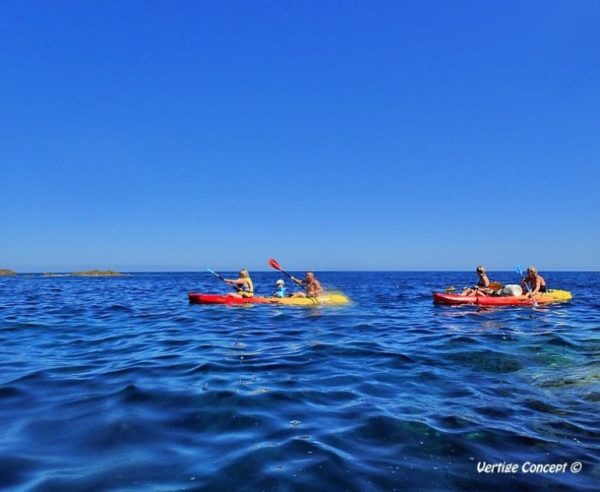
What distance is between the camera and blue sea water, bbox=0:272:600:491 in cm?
373

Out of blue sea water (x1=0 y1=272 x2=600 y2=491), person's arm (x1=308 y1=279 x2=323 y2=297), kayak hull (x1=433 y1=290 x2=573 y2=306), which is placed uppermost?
person's arm (x1=308 y1=279 x2=323 y2=297)

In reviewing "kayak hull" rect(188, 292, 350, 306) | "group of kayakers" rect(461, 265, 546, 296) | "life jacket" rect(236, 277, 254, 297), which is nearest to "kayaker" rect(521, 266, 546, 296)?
"group of kayakers" rect(461, 265, 546, 296)

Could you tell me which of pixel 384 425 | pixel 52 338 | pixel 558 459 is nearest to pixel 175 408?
pixel 384 425

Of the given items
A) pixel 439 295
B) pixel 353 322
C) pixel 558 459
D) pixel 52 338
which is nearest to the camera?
pixel 558 459

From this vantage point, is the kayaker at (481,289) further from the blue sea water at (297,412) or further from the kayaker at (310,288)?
the blue sea water at (297,412)

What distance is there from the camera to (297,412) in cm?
526

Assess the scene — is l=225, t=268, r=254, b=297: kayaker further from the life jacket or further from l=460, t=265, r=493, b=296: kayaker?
l=460, t=265, r=493, b=296: kayaker

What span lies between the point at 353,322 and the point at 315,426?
9364 mm

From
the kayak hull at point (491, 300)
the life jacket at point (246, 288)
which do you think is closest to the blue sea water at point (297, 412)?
the kayak hull at point (491, 300)

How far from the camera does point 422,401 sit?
570 cm

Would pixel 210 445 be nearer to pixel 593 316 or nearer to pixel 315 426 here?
Result: pixel 315 426

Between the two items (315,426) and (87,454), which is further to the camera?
(315,426)

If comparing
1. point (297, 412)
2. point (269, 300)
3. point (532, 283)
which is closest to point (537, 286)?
point (532, 283)

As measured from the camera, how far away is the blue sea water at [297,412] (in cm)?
373
